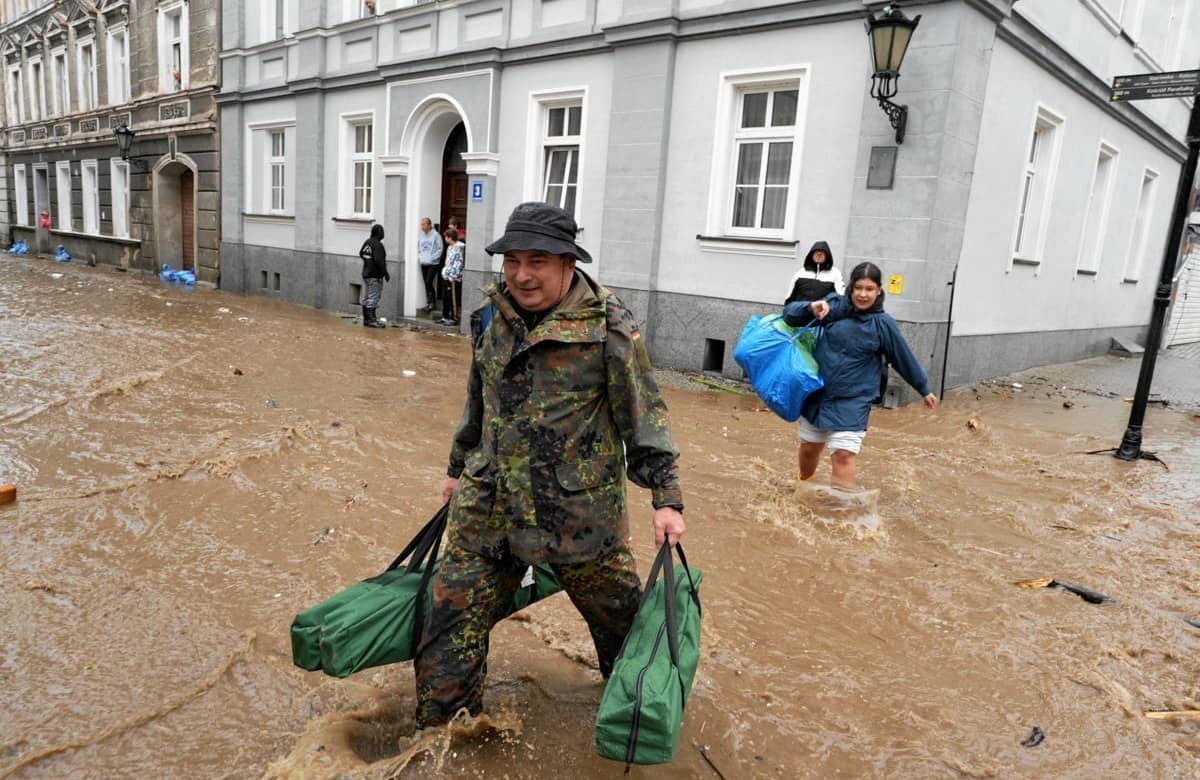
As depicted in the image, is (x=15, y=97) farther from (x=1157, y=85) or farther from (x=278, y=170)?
(x=1157, y=85)

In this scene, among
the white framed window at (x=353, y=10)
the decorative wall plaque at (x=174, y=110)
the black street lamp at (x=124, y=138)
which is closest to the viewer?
the white framed window at (x=353, y=10)

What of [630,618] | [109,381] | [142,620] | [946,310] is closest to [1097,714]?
[630,618]

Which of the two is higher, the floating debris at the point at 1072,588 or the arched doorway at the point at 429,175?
the arched doorway at the point at 429,175

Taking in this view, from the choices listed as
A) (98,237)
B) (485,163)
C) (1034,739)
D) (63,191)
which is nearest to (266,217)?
(485,163)

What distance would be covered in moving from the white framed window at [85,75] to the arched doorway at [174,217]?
6.70 metres

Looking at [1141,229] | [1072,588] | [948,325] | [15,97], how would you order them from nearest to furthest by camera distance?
[1072,588] < [948,325] < [1141,229] < [15,97]

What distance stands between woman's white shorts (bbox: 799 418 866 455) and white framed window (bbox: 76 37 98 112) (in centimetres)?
2784

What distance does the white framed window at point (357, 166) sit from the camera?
15555 millimetres

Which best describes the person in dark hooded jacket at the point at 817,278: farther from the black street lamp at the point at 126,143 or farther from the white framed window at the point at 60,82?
the white framed window at the point at 60,82

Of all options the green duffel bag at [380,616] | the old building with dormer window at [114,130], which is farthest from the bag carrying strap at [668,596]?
the old building with dormer window at [114,130]

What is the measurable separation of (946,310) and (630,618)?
7.77 metres

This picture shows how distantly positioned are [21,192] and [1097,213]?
1427 inches

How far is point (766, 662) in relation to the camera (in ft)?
11.1

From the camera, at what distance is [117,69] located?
77.5 feet
